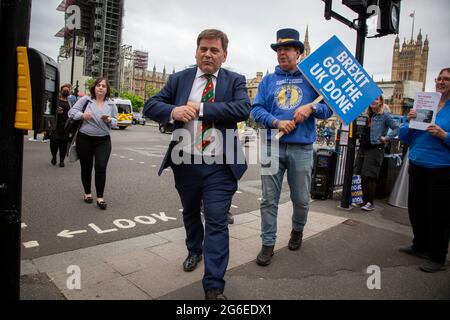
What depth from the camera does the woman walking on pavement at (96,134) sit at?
4.94m

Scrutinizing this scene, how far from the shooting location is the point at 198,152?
2660mm

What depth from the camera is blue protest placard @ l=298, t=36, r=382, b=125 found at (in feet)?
11.4

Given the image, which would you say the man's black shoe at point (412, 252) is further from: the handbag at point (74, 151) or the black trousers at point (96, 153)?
the handbag at point (74, 151)

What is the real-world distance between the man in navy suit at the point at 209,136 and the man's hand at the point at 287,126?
658 mm

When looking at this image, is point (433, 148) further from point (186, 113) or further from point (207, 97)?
point (186, 113)

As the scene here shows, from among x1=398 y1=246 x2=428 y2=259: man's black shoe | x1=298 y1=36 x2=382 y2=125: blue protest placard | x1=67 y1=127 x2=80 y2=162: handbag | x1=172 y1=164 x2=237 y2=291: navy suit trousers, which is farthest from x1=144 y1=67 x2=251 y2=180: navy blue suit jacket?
x1=67 y1=127 x2=80 y2=162: handbag

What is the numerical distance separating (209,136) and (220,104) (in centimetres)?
28

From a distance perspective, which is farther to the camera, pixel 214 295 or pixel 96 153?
pixel 96 153

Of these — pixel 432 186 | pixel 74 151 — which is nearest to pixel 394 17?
pixel 432 186

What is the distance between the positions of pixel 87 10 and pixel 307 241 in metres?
114

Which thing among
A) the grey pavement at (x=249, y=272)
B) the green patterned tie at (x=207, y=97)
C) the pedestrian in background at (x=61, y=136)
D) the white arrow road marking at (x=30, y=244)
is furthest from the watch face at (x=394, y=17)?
the pedestrian in background at (x=61, y=136)

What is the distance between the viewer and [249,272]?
3.02 meters

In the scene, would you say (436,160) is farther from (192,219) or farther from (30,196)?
(30,196)

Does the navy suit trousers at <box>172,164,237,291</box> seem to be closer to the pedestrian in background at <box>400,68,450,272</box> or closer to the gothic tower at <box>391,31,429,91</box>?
the pedestrian in background at <box>400,68,450,272</box>
